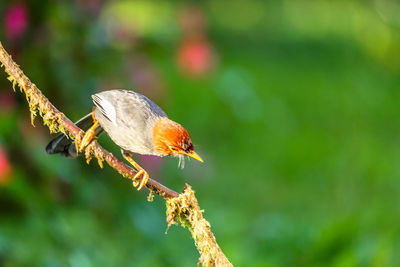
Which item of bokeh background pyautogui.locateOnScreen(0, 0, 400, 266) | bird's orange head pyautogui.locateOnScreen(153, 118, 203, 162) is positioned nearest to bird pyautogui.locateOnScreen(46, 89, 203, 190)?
bird's orange head pyautogui.locateOnScreen(153, 118, 203, 162)

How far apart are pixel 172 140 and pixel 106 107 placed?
165mm

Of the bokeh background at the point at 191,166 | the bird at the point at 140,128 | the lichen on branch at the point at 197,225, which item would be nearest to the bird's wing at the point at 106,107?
the bird at the point at 140,128

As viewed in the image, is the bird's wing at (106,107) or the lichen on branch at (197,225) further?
the bird's wing at (106,107)

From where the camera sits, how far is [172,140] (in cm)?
95

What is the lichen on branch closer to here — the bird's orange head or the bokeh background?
the bird's orange head

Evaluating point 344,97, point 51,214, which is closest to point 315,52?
point 344,97

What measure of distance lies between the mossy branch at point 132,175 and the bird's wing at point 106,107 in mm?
65

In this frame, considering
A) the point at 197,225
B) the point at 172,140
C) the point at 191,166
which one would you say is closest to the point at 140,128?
the point at 172,140

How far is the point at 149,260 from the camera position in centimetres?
217

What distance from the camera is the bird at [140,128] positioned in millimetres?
958

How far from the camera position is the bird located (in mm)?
958

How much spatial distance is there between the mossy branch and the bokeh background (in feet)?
3.58

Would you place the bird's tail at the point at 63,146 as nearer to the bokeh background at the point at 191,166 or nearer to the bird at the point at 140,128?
the bird at the point at 140,128

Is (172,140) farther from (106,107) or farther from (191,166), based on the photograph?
(191,166)
